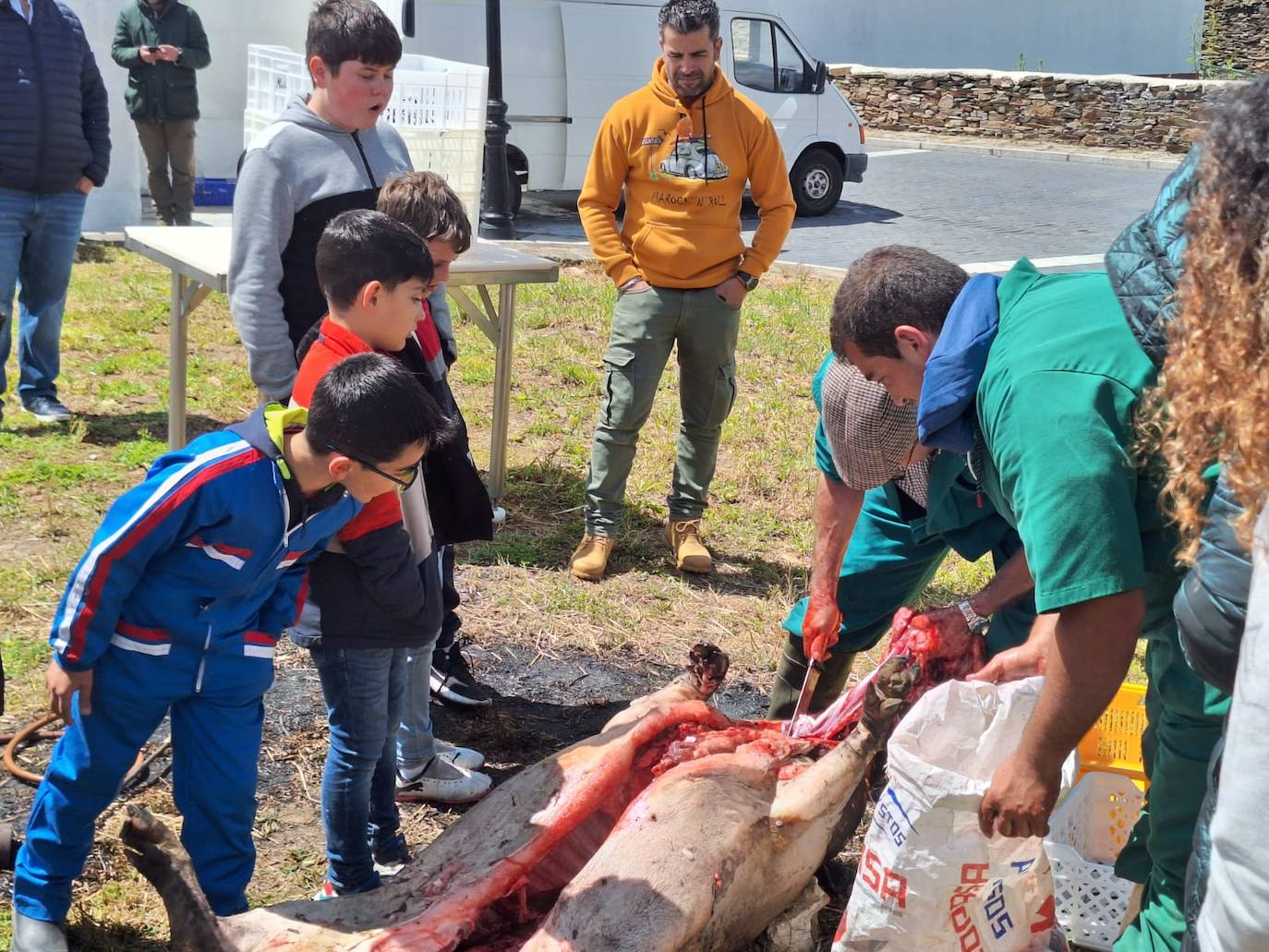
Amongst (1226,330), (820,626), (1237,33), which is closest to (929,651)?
(820,626)

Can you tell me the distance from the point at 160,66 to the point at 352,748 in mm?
7888

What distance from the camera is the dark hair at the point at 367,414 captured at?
2.67 metres

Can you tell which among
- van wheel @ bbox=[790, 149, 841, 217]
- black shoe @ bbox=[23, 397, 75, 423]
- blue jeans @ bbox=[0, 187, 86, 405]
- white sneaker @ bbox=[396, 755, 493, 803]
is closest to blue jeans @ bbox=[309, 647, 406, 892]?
white sneaker @ bbox=[396, 755, 493, 803]

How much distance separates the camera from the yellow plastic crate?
3.54 m

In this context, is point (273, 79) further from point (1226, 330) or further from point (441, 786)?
point (1226, 330)

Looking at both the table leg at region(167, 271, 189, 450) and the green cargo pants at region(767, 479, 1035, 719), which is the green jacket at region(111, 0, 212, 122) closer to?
the table leg at region(167, 271, 189, 450)

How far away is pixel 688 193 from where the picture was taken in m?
5.25

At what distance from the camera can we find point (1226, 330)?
1.61m

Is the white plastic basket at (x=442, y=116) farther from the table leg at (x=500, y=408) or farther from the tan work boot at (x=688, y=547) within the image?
the tan work boot at (x=688, y=547)

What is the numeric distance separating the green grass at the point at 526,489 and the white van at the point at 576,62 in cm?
378

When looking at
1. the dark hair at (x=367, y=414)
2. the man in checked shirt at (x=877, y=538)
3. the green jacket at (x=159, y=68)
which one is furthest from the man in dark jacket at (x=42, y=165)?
the man in checked shirt at (x=877, y=538)


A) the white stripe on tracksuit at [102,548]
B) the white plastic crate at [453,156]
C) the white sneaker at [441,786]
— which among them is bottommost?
the white sneaker at [441,786]

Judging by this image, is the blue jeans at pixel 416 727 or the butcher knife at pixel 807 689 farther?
the butcher knife at pixel 807 689

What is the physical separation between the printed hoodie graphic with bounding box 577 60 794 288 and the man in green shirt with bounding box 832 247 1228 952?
267cm
